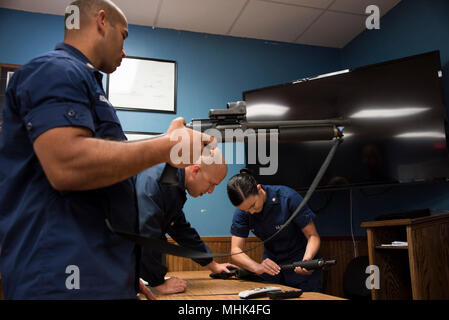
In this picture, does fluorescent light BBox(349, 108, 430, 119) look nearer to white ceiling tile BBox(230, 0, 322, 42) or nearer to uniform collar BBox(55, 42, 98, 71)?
white ceiling tile BBox(230, 0, 322, 42)

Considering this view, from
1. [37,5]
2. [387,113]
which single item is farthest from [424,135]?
[37,5]

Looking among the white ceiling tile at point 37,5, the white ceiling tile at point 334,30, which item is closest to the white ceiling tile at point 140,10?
the white ceiling tile at point 37,5

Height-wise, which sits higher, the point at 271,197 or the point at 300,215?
the point at 271,197

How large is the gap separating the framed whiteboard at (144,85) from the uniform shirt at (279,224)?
133cm

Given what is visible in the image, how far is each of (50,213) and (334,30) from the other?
3490 mm

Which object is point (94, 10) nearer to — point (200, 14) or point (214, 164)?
point (214, 164)

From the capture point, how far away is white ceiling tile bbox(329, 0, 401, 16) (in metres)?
3.13

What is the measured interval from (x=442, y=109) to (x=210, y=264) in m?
1.89

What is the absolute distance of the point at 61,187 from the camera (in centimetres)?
73

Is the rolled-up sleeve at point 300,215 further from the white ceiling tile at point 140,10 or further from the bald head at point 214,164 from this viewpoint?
the white ceiling tile at point 140,10

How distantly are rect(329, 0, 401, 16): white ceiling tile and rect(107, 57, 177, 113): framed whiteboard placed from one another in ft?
5.18

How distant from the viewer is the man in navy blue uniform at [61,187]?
28.6 inches

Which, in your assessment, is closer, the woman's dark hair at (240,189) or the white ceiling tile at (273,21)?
the woman's dark hair at (240,189)

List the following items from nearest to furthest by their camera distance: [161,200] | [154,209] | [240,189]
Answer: [154,209], [161,200], [240,189]
